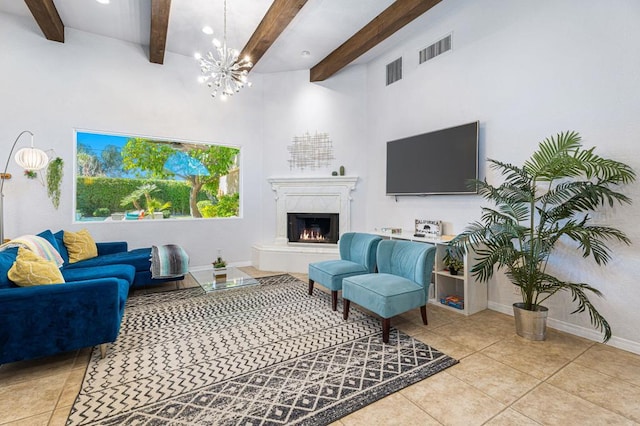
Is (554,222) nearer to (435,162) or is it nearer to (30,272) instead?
(435,162)

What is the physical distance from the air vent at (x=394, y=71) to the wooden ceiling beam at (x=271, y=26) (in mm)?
1866

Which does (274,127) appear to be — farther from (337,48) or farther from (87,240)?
(87,240)

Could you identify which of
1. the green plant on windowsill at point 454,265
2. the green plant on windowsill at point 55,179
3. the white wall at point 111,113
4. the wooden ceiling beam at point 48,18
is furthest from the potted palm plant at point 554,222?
the wooden ceiling beam at point 48,18

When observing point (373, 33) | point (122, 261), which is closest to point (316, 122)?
point (373, 33)

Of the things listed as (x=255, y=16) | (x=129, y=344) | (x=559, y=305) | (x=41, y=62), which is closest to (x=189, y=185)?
(x=41, y=62)

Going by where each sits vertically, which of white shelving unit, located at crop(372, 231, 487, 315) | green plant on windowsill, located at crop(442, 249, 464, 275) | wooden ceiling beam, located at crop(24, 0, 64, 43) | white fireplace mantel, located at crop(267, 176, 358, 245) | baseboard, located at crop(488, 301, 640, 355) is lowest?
baseboard, located at crop(488, 301, 640, 355)

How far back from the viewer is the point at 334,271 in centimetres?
347

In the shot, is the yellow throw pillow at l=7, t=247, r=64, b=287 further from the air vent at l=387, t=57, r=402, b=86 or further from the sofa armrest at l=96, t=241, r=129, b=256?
the air vent at l=387, t=57, r=402, b=86

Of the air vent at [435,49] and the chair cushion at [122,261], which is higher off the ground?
the air vent at [435,49]

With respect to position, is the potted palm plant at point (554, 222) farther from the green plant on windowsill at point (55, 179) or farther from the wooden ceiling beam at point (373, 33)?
the green plant on windowsill at point (55, 179)

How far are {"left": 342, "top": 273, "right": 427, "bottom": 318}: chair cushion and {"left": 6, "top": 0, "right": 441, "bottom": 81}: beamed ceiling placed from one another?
10.2ft

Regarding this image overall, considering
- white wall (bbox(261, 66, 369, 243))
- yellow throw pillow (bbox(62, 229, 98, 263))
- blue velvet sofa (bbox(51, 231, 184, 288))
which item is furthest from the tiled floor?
white wall (bbox(261, 66, 369, 243))

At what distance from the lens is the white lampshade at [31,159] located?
3.70 meters

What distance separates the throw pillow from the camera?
2.78 meters
